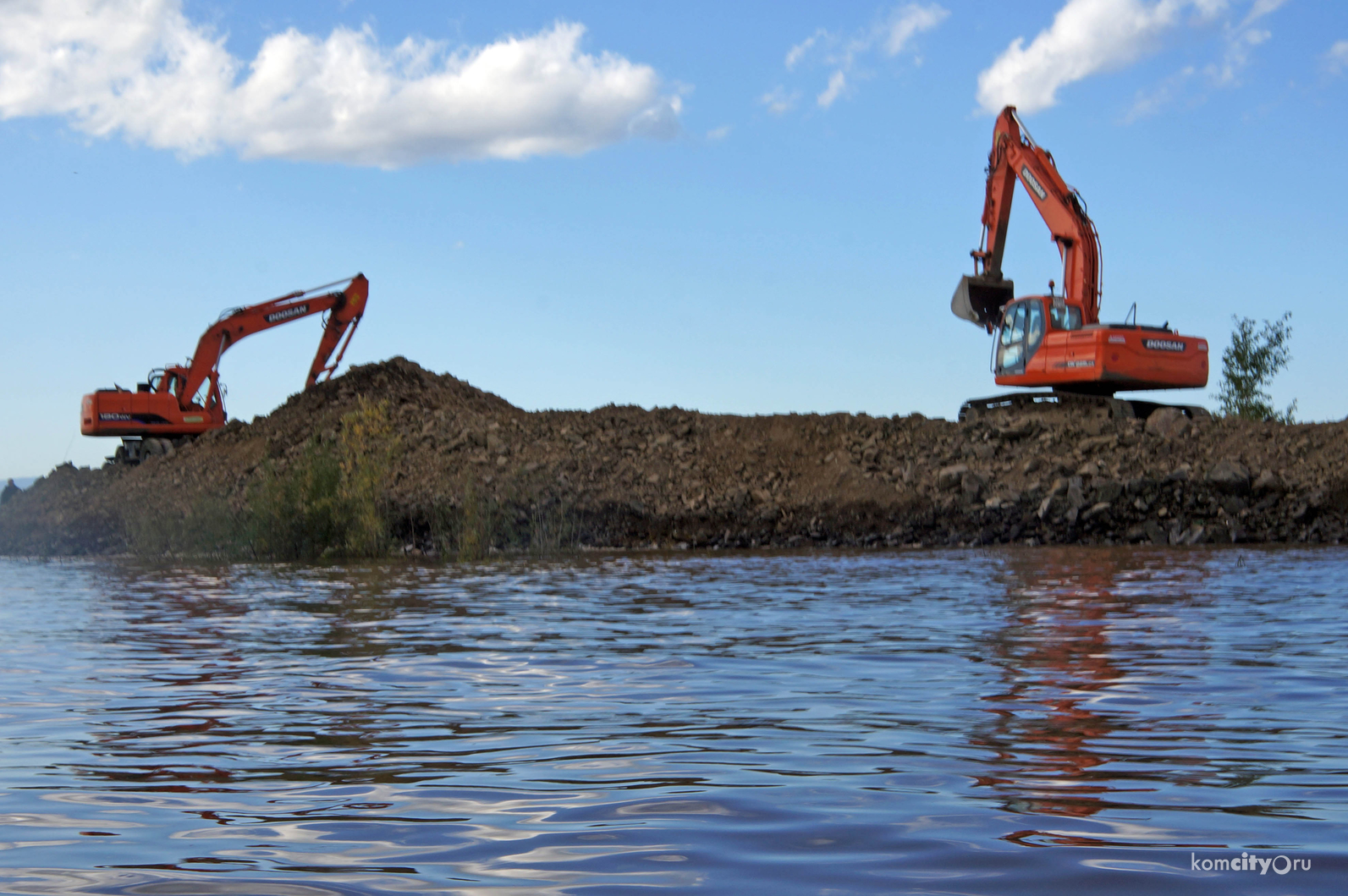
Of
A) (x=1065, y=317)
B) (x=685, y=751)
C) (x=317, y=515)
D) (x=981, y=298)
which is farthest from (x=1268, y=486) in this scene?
(x=685, y=751)

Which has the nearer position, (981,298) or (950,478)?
(950,478)

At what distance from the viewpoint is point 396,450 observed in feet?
98.9

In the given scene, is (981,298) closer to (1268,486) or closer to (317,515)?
(1268,486)

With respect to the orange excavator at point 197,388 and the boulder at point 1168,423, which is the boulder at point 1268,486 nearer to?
the boulder at point 1168,423

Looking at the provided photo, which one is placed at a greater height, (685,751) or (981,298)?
(981,298)

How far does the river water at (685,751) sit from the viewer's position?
3.75m

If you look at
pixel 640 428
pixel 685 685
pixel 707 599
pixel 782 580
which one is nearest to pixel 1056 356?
pixel 640 428

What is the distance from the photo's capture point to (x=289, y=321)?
3922cm

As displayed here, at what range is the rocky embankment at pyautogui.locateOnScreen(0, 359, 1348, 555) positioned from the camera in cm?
2509

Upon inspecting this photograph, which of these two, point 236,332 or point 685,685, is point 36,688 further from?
point 236,332
